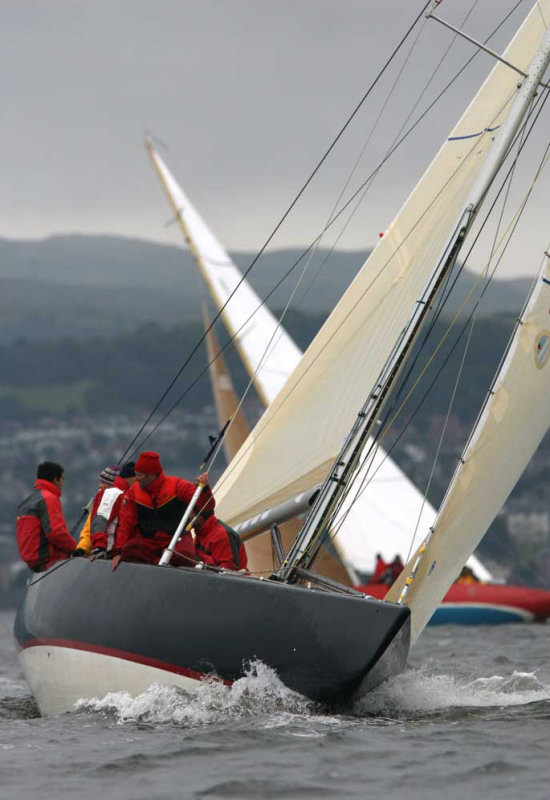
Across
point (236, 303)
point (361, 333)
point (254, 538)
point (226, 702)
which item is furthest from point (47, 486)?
point (236, 303)

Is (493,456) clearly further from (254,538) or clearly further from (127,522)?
(254,538)

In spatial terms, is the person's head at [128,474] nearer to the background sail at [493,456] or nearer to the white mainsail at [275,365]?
the background sail at [493,456]

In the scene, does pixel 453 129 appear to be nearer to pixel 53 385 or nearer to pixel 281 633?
pixel 281 633

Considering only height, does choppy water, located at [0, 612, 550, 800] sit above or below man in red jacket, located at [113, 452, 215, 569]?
below

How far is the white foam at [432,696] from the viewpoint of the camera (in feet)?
34.5

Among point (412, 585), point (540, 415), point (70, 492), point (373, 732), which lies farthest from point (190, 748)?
point (70, 492)

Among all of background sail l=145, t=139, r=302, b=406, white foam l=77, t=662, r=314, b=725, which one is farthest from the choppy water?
background sail l=145, t=139, r=302, b=406

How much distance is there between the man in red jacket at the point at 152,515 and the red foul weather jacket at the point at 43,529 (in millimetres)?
1070

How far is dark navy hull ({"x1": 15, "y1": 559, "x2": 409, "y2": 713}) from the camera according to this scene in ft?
32.3

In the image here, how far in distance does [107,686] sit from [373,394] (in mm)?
2483

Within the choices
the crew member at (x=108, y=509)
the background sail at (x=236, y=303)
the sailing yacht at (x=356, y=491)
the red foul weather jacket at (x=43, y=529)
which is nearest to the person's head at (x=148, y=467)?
the crew member at (x=108, y=509)

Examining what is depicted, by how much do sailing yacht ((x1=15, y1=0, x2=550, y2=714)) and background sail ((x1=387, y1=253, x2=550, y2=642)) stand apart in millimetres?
11

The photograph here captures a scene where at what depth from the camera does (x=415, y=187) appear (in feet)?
41.5

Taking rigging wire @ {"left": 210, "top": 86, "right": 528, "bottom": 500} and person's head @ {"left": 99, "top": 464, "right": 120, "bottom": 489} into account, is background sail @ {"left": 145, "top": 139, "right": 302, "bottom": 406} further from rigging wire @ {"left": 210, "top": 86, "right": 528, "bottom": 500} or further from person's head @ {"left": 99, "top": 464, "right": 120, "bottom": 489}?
person's head @ {"left": 99, "top": 464, "right": 120, "bottom": 489}
